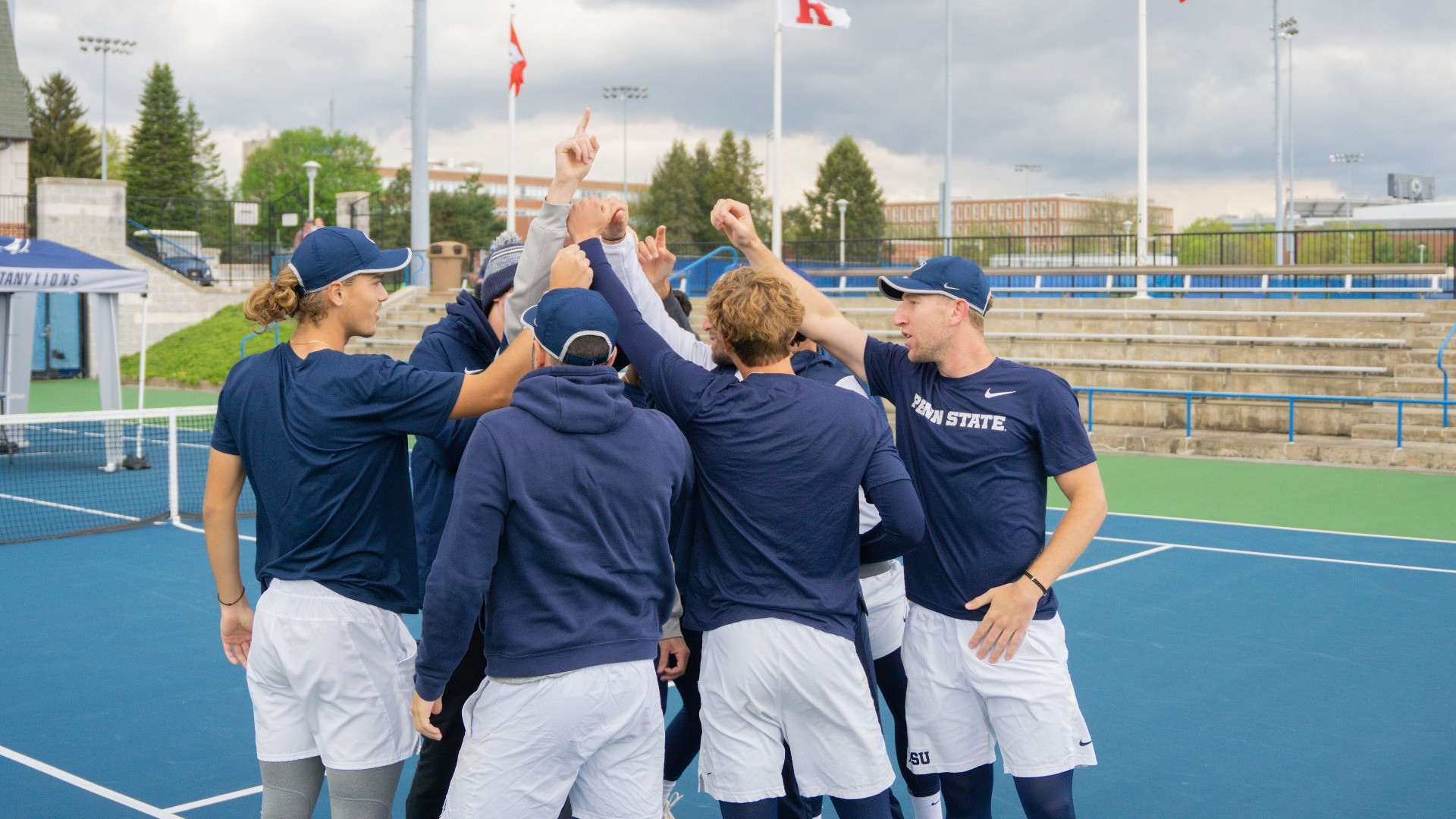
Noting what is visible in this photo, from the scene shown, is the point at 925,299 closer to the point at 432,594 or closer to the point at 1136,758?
the point at 432,594

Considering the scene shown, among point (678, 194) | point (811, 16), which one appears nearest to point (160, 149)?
point (678, 194)

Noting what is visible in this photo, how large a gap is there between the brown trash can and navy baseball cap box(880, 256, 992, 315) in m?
29.2

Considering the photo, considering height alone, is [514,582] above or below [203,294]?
below

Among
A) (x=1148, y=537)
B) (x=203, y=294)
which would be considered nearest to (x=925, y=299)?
(x=1148, y=537)

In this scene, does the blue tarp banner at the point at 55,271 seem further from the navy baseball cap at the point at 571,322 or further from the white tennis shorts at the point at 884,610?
the navy baseball cap at the point at 571,322

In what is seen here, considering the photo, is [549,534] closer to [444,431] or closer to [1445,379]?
[444,431]

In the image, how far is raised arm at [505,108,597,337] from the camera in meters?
3.63

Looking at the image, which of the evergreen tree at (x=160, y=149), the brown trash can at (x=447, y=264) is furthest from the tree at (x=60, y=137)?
the brown trash can at (x=447, y=264)

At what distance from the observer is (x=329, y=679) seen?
11.0 ft

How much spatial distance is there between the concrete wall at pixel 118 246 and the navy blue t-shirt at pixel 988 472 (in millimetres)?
31028

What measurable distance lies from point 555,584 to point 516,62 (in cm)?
3009

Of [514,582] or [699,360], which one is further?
[699,360]

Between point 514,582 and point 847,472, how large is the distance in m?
1.00

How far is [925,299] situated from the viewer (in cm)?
384
